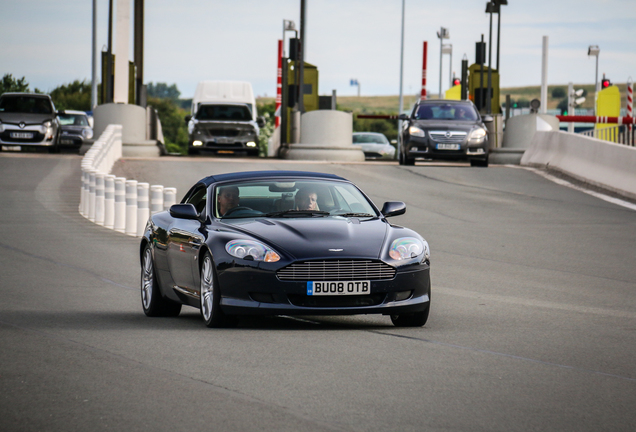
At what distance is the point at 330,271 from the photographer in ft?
28.4

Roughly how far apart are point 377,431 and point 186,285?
4413 millimetres

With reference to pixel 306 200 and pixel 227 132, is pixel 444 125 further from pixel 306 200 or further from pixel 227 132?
pixel 306 200

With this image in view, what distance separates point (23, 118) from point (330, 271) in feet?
102

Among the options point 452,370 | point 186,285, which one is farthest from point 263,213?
point 452,370

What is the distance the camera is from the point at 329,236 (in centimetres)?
887

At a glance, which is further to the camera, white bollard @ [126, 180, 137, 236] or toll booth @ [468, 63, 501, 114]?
toll booth @ [468, 63, 501, 114]

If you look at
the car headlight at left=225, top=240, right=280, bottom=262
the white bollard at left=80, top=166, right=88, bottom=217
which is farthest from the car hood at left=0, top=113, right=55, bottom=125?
the car headlight at left=225, top=240, right=280, bottom=262

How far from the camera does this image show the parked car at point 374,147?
158ft

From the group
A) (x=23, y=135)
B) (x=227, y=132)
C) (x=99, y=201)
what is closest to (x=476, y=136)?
(x=227, y=132)

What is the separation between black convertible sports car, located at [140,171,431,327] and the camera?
867cm

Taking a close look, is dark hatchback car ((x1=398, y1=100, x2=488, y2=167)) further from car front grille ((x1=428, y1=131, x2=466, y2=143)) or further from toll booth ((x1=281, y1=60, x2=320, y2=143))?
toll booth ((x1=281, y1=60, x2=320, y2=143))

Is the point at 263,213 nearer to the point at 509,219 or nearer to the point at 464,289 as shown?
the point at 464,289

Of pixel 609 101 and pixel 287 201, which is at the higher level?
pixel 609 101

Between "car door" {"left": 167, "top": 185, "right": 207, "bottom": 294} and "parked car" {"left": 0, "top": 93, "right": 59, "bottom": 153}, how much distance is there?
94.6ft
